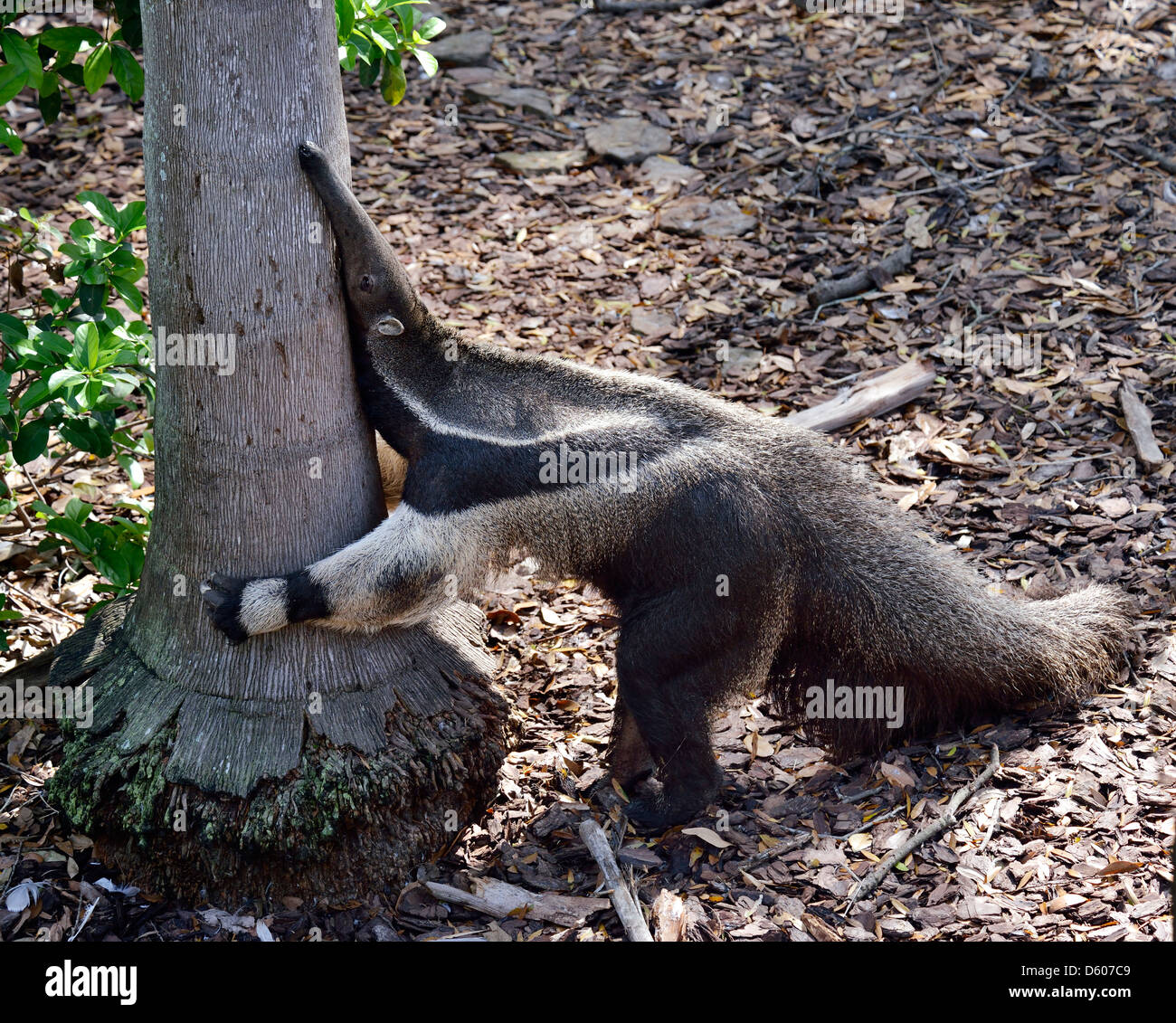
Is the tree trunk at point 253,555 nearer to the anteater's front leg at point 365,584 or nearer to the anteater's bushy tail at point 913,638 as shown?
the anteater's front leg at point 365,584

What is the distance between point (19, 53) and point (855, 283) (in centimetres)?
584

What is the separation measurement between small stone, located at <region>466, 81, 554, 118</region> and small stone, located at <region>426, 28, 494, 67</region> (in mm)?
454

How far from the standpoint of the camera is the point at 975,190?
29.8ft

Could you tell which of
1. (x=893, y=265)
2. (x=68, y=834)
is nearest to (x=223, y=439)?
(x=68, y=834)

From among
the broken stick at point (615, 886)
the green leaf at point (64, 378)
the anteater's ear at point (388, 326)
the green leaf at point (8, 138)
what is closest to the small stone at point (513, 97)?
the green leaf at point (8, 138)

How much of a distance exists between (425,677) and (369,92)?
25.9 ft

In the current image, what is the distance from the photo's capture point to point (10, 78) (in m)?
4.92

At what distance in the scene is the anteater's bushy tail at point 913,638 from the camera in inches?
205

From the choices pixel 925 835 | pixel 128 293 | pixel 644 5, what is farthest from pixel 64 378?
pixel 644 5

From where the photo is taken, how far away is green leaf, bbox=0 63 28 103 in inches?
194

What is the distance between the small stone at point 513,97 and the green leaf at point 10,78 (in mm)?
6656

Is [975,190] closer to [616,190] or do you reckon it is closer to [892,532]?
[616,190]

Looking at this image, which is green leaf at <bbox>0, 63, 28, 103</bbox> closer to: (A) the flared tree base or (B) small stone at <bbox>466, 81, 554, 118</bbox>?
(A) the flared tree base

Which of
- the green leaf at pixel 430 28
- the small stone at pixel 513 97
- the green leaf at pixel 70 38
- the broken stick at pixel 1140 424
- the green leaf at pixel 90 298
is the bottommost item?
the broken stick at pixel 1140 424
